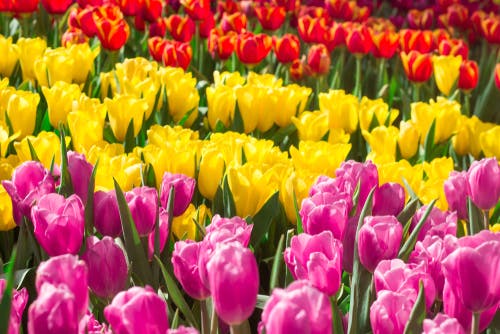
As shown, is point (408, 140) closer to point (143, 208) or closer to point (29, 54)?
point (143, 208)

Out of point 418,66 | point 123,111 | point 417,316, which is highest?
point 417,316

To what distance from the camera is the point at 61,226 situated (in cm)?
103

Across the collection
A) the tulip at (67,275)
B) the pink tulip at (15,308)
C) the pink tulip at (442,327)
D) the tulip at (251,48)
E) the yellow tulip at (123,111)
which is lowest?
the tulip at (251,48)

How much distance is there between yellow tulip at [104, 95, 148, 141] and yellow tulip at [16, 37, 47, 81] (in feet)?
1.85

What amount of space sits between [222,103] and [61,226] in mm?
1103

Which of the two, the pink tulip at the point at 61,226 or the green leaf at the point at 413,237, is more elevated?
the pink tulip at the point at 61,226

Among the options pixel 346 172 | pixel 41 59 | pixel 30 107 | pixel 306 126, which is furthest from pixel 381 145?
pixel 41 59

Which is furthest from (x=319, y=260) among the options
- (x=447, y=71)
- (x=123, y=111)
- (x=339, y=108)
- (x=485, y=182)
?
(x=447, y=71)

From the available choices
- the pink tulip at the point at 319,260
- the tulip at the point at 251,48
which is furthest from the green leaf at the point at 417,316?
the tulip at the point at 251,48

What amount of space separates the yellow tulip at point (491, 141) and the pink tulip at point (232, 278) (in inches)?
54.2

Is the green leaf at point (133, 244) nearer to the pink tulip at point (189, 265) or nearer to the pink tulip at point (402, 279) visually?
the pink tulip at point (189, 265)

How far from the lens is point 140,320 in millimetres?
801

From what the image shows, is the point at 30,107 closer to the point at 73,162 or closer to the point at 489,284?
the point at 73,162

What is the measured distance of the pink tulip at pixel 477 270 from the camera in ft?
2.88
